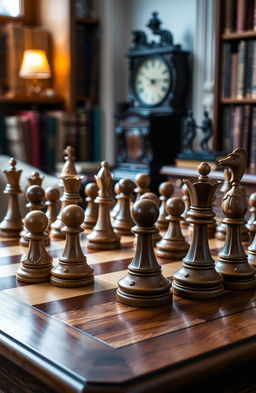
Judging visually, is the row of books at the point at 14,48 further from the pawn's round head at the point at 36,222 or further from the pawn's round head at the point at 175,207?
the pawn's round head at the point at 36,222

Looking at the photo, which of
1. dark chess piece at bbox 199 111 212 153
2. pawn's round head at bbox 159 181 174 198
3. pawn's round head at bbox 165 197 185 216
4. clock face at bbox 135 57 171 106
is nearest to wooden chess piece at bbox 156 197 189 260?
pawn's round head at bbox 165 197 185 216

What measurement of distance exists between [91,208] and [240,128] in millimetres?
1884

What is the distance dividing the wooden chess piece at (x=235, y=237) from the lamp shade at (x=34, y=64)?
3.12 metres

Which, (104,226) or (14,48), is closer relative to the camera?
(104,226)

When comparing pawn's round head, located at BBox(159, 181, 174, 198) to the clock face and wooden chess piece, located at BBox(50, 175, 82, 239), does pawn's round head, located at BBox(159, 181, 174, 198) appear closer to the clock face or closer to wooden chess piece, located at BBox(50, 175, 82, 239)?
wooden chess piece, located at BBox(50, 175, 82, 239)

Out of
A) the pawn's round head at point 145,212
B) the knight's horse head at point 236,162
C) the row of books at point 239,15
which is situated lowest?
the pawn's round head at point 145,212

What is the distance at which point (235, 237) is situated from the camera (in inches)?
47.3

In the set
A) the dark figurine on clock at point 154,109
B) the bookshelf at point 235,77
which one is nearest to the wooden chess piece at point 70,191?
the bookshelf at point 235,77

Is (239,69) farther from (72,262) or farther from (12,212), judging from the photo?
(72,262)

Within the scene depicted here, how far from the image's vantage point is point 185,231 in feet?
5.73

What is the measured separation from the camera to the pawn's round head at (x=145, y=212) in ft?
3.46

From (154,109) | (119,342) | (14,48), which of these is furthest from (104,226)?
(14,48)

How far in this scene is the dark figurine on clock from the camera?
3789 mm

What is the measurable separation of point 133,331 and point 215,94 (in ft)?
9.04
